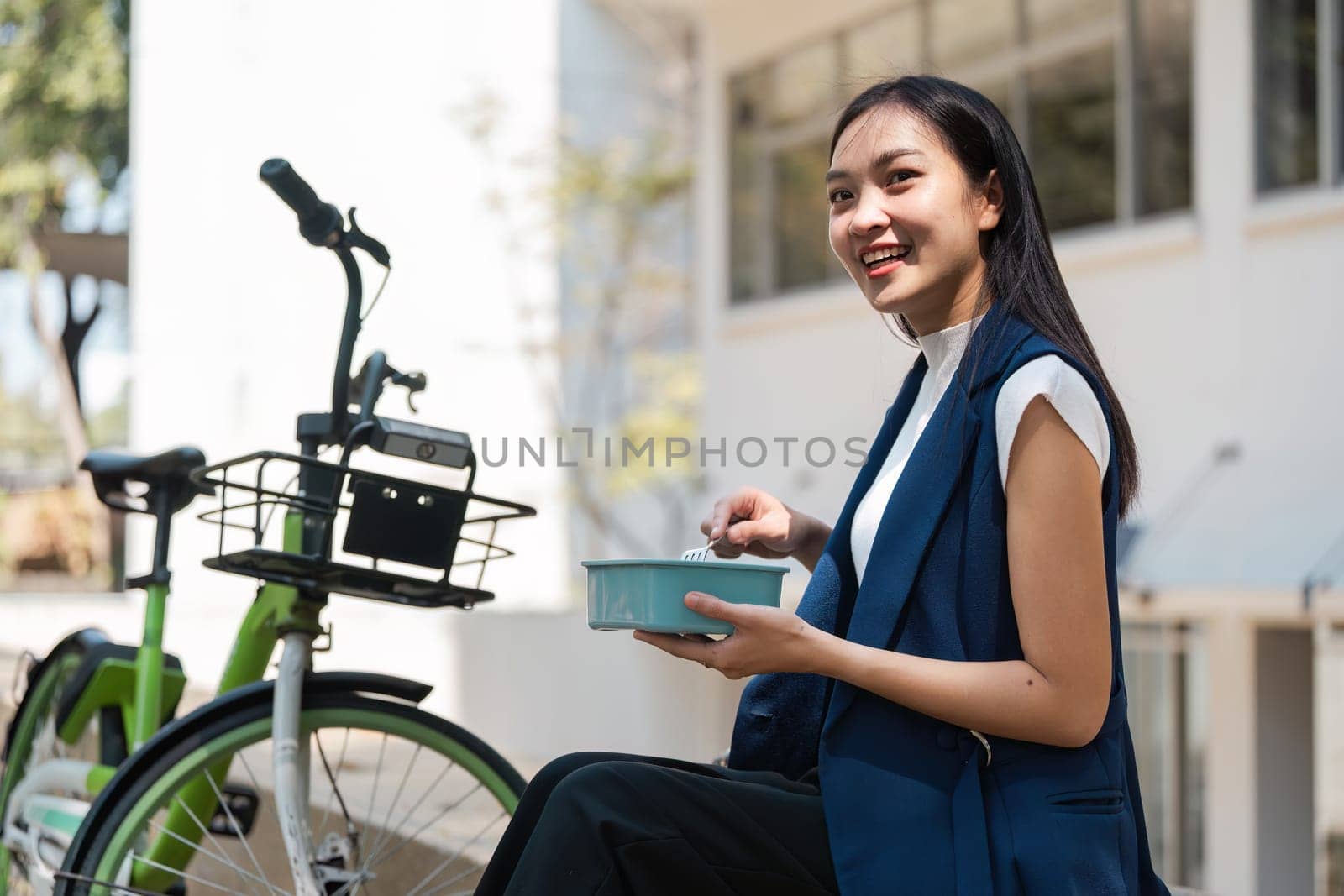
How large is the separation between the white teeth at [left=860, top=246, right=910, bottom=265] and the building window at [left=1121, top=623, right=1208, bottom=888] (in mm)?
7375

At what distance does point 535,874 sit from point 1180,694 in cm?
799

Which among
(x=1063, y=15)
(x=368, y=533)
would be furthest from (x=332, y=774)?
(x=1063, y=15)

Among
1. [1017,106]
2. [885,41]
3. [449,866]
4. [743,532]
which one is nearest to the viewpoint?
[743,532]

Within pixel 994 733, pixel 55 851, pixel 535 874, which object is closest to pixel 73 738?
pixel 55 851

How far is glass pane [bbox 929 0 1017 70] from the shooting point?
8758 mm

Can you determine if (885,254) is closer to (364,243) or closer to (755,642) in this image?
(755,642)

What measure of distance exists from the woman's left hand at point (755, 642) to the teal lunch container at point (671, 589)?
0.02 metres

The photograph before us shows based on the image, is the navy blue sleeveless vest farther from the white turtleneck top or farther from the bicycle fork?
the bicycle fork

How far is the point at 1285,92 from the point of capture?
23.3 feet

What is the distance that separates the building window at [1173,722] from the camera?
870 cm

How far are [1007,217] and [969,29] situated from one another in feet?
25.2

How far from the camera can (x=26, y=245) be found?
16.7m

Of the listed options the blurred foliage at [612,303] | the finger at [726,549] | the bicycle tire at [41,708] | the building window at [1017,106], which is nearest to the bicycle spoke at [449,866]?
the finger at [726,549]

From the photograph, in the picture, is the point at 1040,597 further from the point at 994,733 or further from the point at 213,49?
the point at 213,49
